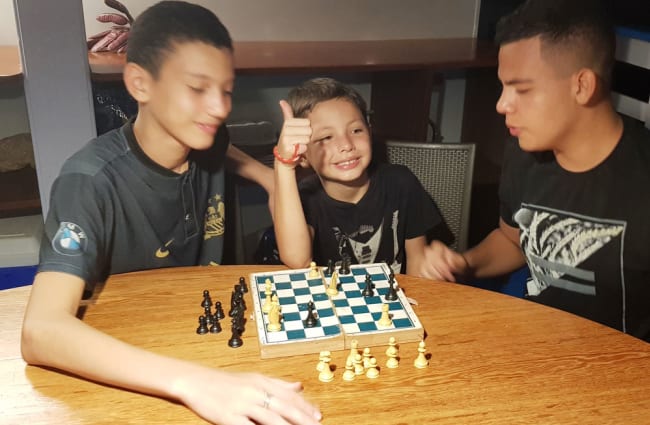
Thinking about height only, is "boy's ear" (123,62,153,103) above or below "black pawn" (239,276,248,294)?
above

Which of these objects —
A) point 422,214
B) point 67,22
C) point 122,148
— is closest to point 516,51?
point 422,214

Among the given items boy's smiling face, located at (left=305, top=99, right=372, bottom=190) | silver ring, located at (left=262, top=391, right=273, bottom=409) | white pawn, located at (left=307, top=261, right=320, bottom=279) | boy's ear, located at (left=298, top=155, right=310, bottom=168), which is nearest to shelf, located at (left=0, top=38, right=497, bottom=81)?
boy's smiling face, located at (left=305, top=99, right=372, bottom=190)

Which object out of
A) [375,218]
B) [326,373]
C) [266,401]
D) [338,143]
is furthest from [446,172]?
[266,401]

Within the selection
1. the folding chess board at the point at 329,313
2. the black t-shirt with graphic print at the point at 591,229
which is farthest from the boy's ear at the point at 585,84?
the folding chess board at the point at 329,313

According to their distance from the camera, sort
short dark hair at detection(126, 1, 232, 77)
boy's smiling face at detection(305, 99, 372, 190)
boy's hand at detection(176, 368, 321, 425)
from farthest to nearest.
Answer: boy's smiling face at detection(305, 99, 372, 190), short dark hair at detection(126, 1, 232, 77), boy's hand at detection(176, 368, 321, 425)

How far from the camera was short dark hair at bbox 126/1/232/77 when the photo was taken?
1562mm

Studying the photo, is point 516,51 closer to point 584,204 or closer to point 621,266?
point 584,204

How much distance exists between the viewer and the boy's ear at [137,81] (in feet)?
5.24

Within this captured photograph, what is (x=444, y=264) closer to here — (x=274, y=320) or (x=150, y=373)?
(x=274, y=320)

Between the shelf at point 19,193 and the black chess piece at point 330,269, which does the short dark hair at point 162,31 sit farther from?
the black chess piece at point 330,269

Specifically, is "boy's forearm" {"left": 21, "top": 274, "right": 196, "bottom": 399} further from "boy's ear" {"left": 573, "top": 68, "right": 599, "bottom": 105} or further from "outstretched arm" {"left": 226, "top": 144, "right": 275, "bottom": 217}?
"boy's ear" {"left": 573, "top": 68, "right": 599, "bottom": 105}

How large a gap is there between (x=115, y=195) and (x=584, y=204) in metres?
1.22

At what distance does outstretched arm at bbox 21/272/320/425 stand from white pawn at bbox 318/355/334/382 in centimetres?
7

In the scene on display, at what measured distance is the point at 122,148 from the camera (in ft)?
5.35
